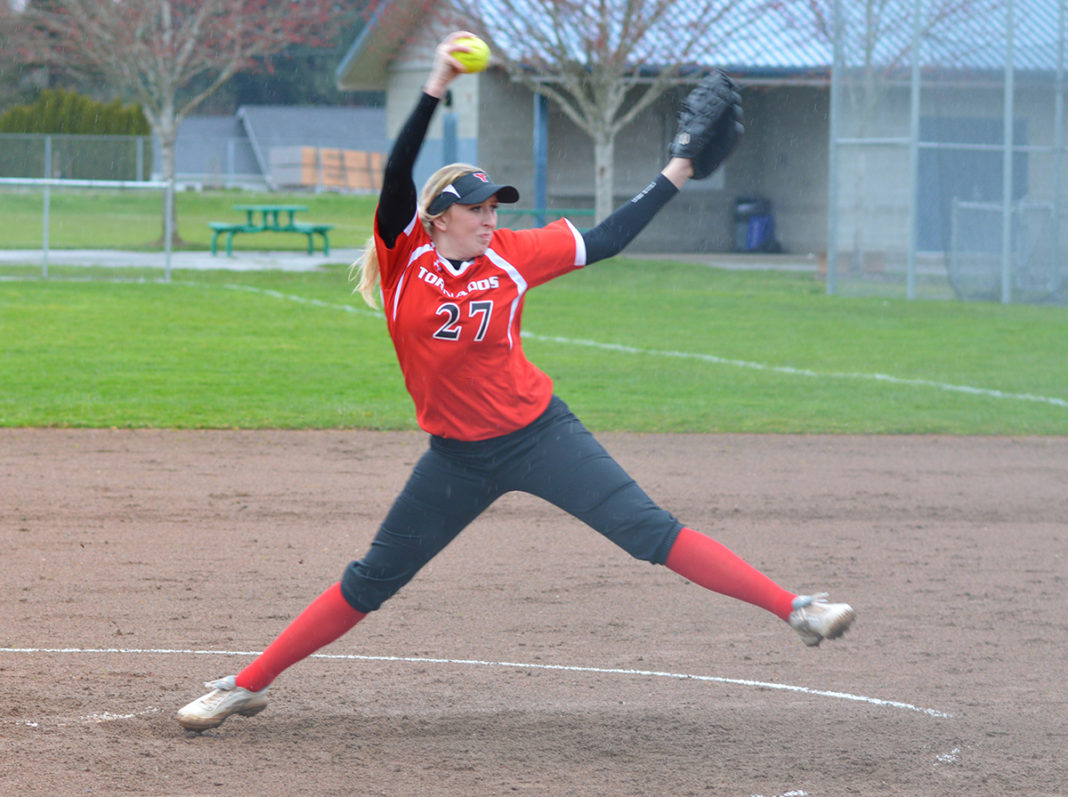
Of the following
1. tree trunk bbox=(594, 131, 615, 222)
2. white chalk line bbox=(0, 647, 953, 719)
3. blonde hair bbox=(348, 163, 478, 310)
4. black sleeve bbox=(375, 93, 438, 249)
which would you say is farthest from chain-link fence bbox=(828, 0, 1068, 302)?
black sleeve bbox=(375, 93, 438, 249)

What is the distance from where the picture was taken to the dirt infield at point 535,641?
441 centimetres

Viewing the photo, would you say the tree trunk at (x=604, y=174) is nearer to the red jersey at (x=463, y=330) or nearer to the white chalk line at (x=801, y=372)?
the white chalk line at (x=801, y=372)

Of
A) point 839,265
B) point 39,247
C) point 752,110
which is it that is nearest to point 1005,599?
point 839,265

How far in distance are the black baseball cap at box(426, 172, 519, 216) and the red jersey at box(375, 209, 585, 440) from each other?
11 centimetres

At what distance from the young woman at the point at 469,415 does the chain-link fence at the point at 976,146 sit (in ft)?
56.0

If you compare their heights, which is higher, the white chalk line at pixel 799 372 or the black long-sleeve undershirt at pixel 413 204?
the black long-sleeve undershirt at pixel 413 204

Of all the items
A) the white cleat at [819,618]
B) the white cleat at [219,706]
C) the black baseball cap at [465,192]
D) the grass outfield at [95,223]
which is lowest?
the white cleat at [219,706]

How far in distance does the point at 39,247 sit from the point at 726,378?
14572 millimetres

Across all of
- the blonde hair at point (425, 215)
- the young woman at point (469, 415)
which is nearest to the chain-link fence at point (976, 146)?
the young woman at point (469, 415)

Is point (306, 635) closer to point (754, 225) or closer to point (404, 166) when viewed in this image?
point (404, 166)

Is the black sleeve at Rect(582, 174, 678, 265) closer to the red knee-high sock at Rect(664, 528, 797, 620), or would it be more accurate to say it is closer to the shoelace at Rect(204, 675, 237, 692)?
the red knee-high sock at Rect(664, 528, 797, 620)

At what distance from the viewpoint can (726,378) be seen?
13828 mm

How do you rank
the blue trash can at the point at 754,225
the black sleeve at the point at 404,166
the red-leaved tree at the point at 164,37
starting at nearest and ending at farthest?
the black sleeve at the point at 404,166 → the red-leaved tree at the point at 164,37 → the blue trash can at the point at 754,225

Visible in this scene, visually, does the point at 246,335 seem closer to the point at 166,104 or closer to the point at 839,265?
the point at 839,265
